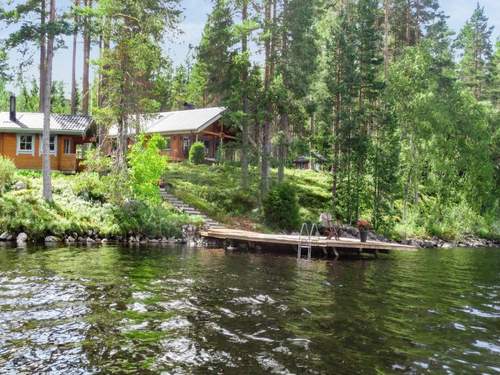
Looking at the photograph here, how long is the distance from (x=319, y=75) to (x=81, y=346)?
32.8m

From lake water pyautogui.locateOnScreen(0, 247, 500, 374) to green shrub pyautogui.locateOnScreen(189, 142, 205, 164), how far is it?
26.1m

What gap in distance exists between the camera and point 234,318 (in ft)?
34.8

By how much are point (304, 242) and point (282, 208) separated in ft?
24.0

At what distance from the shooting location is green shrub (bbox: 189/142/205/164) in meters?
44.4

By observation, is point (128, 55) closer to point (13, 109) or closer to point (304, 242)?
point (13, 109)

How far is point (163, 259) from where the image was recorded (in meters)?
19.1

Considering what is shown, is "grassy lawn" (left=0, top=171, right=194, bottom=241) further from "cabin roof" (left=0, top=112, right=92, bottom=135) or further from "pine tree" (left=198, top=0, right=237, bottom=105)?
"pine tree" (left=198, top=0, right=237, bottom=105)

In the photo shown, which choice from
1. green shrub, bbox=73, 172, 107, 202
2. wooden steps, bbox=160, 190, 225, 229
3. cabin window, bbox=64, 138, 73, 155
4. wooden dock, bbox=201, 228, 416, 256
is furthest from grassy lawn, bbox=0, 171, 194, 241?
cabin window, bbox=64, 138, 73, 155

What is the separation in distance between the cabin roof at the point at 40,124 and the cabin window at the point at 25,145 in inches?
27.2

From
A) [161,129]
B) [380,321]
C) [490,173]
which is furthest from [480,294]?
[161,129]

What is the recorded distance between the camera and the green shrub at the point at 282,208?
29984 mm

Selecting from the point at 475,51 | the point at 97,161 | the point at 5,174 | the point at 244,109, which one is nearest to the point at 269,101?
the point at 244,109

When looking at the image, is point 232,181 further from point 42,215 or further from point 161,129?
point 42,215

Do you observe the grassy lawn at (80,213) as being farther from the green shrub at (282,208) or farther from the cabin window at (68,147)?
the cabin window at (68,147)
